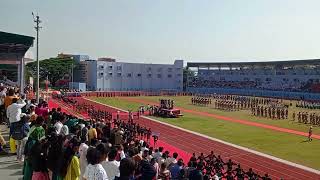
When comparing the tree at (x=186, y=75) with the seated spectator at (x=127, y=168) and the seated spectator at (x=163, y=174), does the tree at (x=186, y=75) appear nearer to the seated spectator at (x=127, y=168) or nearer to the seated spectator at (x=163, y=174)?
the seated spectator at (x=163, y=174)

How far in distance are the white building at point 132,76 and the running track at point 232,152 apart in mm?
53963

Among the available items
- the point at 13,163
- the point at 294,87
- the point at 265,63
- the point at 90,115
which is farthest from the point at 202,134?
the point at 265,63

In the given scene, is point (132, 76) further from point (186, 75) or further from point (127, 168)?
point (127, 168)

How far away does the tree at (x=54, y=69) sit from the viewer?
306 feet

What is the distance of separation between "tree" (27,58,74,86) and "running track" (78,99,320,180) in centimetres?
6406

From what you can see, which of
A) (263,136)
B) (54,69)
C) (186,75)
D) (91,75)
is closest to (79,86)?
(91,75)

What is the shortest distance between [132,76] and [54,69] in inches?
756

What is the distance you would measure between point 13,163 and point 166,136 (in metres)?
18.1

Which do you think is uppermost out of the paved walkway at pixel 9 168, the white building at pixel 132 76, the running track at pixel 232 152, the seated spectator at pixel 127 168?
the white building at pixel 132 76

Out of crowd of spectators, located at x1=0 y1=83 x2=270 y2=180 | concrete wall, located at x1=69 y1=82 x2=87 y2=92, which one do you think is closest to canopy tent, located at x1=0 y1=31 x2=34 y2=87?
crowd of spectators, located at x1=0 y1=83 x2=270 y2=180

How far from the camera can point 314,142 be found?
91.2 feet

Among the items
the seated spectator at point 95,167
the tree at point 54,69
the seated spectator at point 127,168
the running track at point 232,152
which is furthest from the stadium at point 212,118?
the tree at point 54,69

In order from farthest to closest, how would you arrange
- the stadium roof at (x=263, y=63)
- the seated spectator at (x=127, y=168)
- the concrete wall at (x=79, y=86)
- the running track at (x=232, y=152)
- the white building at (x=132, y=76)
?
1. the white building at (x=132, y=76)
2. the concrete wall at (x=79, y=86)
3. the stadium roof at (x=263, y=63)
4. the running track at (x=232, y=152)
5. the seated spectator at (x=127, y=168)

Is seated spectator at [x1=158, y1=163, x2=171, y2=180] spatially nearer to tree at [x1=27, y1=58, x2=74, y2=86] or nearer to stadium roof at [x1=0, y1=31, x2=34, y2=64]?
stadium roof at [x1=0, y1=31, x2=34, y2=64]
